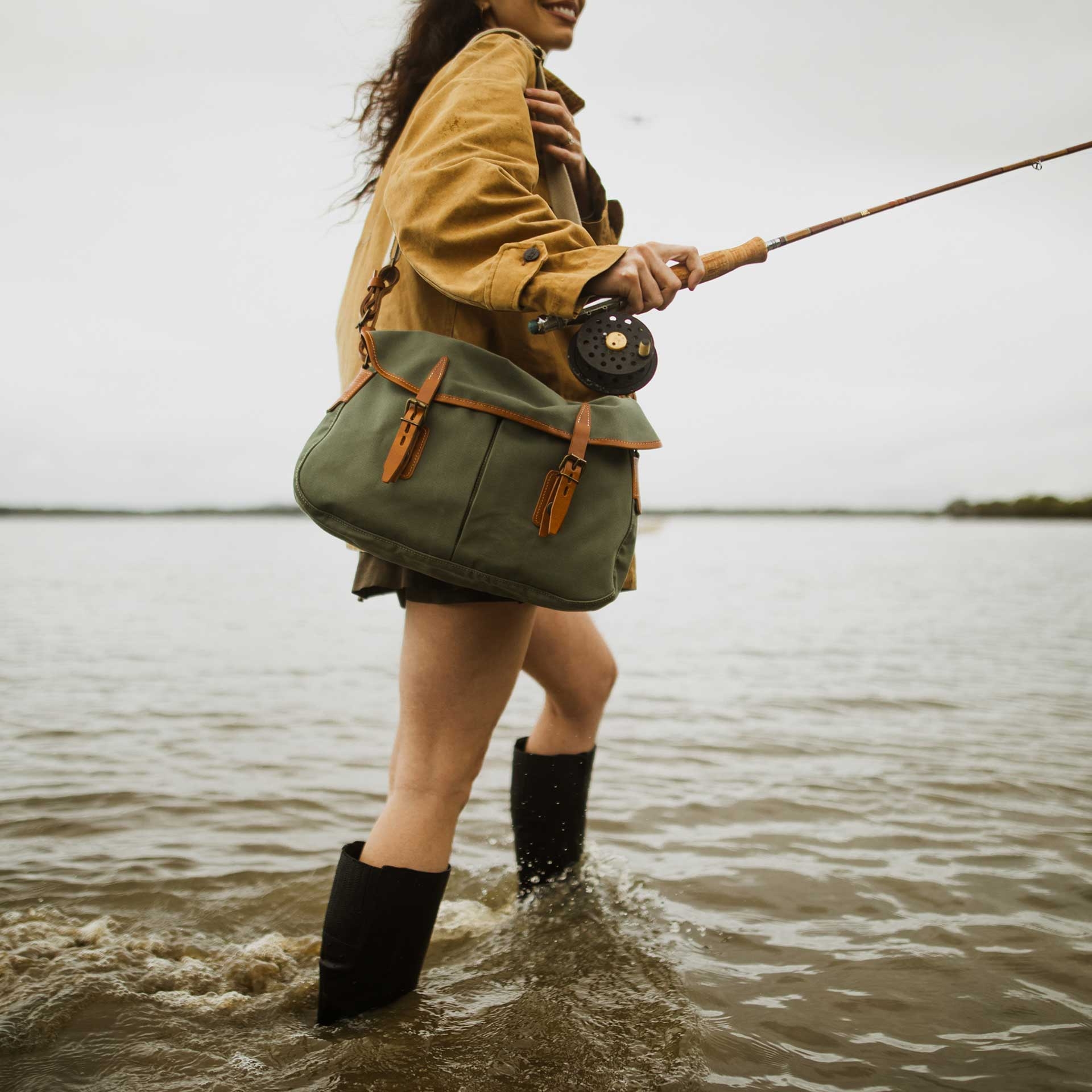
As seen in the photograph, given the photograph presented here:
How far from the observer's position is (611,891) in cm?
253

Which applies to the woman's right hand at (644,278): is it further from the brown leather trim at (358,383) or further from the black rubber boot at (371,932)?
the black rubber boot at (371,932)

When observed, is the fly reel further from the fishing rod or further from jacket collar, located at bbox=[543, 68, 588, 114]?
jacket collar, located at bbox=[543, 68, 588, 114]

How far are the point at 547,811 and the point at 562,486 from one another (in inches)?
46.9

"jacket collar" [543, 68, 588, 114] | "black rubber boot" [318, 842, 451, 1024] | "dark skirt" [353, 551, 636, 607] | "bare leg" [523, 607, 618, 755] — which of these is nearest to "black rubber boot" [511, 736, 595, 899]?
"bare leg" [523, 607, 618, 755]

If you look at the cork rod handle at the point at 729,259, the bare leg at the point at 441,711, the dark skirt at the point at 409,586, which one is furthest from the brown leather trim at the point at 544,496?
the cork rod handle at the point at 729,259

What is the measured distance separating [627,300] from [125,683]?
18.5 feet

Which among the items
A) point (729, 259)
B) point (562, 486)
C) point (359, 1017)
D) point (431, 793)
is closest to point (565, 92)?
point (729, 259)

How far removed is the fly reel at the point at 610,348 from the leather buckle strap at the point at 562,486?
0.26 feet

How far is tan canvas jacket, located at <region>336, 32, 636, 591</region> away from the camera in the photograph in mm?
1311

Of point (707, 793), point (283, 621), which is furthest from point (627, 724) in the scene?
point (283, 621)

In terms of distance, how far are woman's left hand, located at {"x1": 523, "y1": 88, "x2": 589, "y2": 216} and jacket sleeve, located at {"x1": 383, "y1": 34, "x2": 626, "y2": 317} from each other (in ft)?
0.35

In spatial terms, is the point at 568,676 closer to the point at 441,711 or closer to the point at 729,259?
the point at 441,711

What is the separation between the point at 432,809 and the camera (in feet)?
5.38

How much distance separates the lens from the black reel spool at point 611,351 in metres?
1.40
